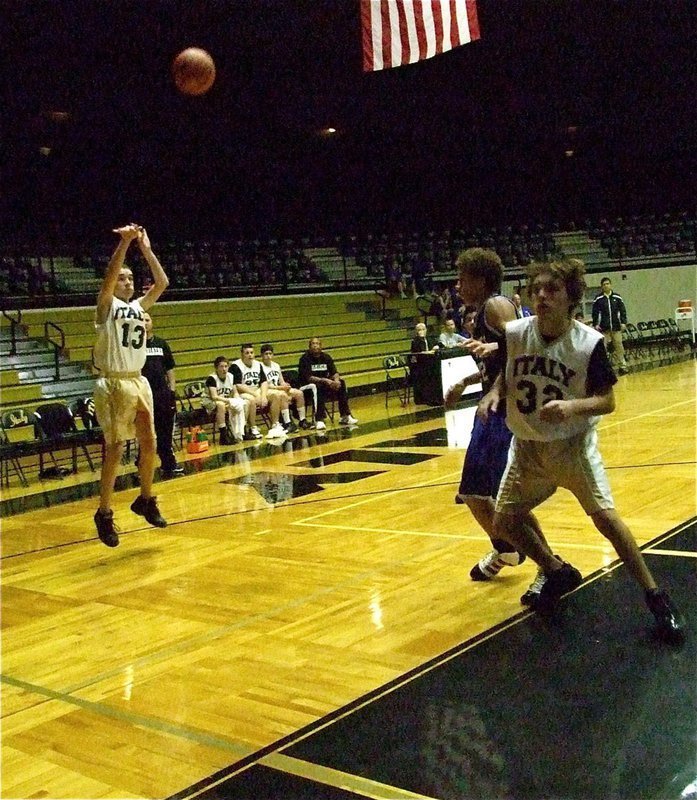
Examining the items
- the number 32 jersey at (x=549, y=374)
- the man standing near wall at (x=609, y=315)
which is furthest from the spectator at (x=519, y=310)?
the man standing near wall at (x=609, y=315)

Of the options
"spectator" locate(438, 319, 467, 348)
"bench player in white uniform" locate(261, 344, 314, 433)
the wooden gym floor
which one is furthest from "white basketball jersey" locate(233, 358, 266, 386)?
the wooden gym floor

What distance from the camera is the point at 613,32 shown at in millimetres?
15727

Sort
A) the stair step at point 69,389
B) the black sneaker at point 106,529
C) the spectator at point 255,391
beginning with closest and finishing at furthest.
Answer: the black sneaker at point 106,529
the spectator at point 255,391
the stair step at point 69,389

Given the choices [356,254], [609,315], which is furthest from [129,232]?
[356,254]

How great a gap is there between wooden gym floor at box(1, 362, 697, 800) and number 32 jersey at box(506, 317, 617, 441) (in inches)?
32.2

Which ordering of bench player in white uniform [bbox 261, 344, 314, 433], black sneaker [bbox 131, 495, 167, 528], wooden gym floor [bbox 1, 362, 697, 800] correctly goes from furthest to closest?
bench player in white uniform [bbox 261, 344, 314, 433], black sneaker [bbox 131, 495, 167, 528], wooden gym floor [bbox 1, 362, 697, 800]

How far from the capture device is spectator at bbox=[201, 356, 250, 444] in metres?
11.3

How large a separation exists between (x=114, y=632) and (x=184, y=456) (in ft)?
20.5

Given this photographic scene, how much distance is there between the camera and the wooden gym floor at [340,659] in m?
2.72

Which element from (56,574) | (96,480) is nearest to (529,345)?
(56,574)

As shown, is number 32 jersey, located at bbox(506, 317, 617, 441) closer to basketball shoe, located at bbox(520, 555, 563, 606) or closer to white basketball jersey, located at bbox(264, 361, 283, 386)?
basketball shoe, located at bbox(520, 555, 563, 606)

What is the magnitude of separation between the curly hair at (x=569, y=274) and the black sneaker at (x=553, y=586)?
1.14m

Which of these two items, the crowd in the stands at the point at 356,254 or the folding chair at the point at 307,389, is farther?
the crowd in the stands at the point at 356,254

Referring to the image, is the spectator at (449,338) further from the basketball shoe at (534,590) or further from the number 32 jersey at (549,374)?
the number 32 jersey at (549,374)
